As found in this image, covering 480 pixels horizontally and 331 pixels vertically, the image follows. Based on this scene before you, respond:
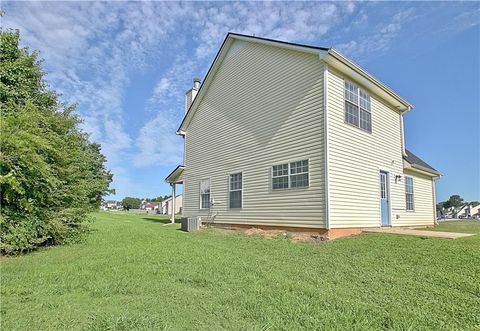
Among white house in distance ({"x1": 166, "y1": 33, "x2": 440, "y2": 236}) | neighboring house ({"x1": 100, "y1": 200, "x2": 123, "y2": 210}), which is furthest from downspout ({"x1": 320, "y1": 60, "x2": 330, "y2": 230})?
neighboring house ({"x1": 100, "y1": 200, "x2": 123, "y2": 210})

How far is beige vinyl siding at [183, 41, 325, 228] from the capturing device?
417 inches

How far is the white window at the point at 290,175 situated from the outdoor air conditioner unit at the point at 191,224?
4.62 metres

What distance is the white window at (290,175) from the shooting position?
35.1 feet

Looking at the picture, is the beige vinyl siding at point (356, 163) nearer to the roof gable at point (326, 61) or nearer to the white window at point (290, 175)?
the roof gable at point (326, 61)

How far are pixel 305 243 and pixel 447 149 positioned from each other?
14.9 metres

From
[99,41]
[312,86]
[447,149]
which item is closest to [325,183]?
[312,86]

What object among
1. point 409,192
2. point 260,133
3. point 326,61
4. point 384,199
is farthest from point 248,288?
point 409,192

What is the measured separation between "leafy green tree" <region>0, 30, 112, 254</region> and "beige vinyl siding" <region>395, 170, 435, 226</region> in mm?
12411

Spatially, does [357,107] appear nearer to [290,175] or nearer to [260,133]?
[290,175]

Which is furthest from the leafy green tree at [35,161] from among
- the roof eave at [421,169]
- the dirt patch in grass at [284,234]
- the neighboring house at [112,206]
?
the neighboring house at [112,206]

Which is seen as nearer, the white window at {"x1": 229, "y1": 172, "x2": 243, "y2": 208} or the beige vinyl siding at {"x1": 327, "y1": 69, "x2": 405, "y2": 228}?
the beige vinyl siding at {"x1": 327, "y1": 69, "x2": 405, "y2": 228}

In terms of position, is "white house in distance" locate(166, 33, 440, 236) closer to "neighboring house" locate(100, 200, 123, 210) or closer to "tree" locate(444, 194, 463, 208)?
"tree" locate(444, 194, 463, 208)

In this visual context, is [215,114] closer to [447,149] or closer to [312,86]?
[312,86]

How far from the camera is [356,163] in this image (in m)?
11.1
